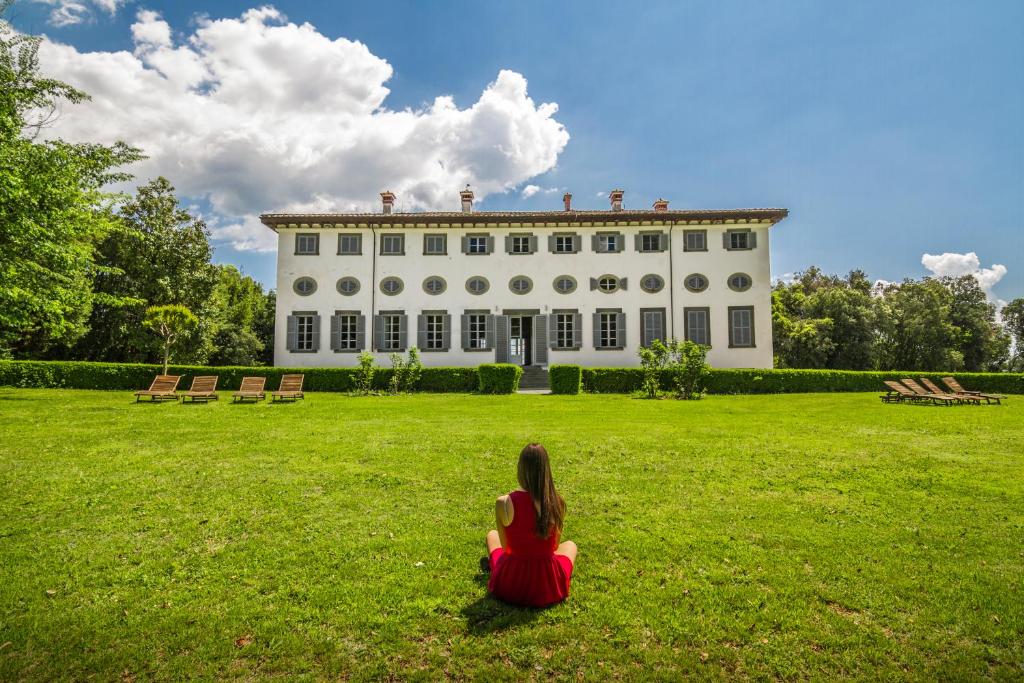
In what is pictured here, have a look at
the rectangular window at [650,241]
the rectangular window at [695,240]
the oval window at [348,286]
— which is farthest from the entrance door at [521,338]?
the rectangular window at [695,240]

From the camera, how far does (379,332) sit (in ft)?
80.3

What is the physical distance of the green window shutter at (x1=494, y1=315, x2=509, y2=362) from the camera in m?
24.2

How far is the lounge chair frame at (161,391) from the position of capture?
14953 mm

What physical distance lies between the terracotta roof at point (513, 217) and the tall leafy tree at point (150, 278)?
7.15 m

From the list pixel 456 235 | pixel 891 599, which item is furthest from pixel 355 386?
pixel 891 599

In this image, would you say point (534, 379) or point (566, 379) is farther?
point (534, 379)

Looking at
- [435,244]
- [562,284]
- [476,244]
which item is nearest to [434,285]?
[435,244]

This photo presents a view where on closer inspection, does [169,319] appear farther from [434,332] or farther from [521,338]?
[521,338]

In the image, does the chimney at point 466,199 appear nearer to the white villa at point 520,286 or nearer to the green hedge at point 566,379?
the white villa at point 520,286

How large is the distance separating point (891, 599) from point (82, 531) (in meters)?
6.17

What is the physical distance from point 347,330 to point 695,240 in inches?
662

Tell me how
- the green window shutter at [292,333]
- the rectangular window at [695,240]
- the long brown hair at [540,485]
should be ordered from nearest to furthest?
1. the long brown hair at [540,485]
2. the green window shutter at [292,333]
3. the rectangular window at [695,240]

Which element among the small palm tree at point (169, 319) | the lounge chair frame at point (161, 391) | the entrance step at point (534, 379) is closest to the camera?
the lounge chair frame at point (161, 391)

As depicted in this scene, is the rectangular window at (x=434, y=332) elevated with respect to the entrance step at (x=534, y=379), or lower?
elevated
